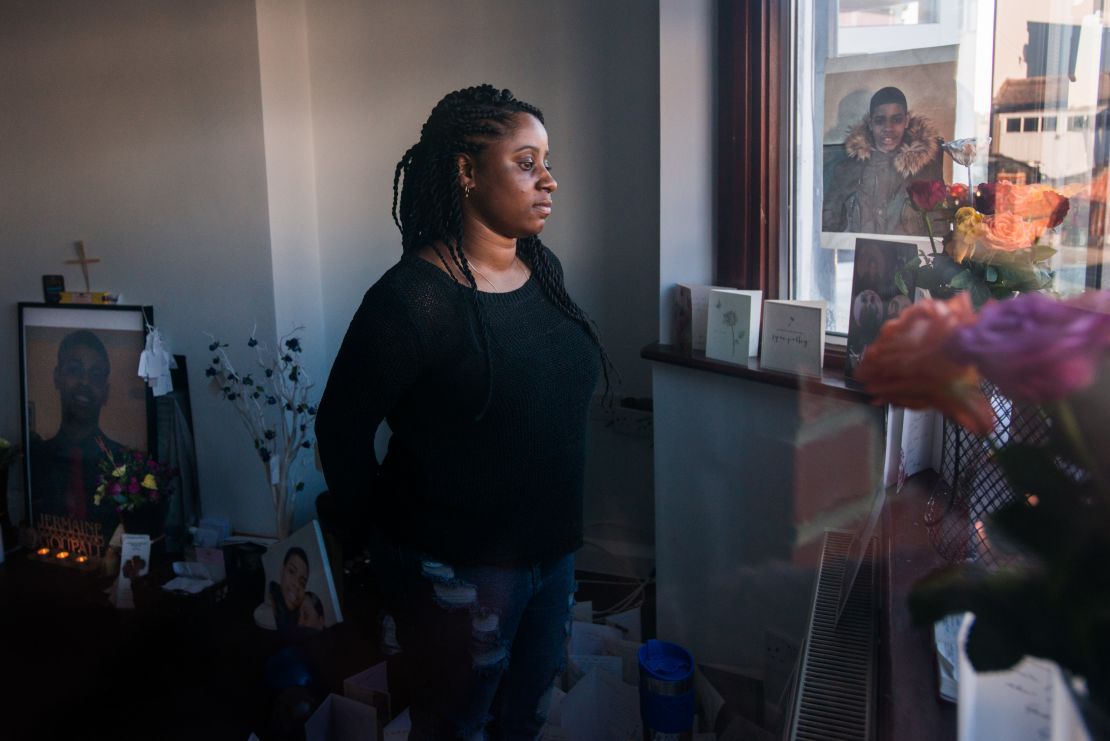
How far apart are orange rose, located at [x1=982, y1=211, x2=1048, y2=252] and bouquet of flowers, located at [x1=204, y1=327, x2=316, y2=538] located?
87.4 inches

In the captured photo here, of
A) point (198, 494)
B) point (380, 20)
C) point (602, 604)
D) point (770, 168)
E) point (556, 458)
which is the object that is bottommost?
point (602, 604)

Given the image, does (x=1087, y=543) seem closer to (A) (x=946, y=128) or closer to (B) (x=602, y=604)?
(A) (x=946, y=128)

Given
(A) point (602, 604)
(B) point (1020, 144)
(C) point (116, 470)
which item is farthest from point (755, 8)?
(C) point (116, 470)

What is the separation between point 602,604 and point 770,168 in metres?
1.42

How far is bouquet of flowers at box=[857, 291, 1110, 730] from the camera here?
0.44m

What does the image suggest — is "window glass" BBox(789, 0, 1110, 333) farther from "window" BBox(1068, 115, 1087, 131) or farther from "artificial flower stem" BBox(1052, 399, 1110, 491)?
"artificial flower stem" BBox(1052, 399, 1110, 491)

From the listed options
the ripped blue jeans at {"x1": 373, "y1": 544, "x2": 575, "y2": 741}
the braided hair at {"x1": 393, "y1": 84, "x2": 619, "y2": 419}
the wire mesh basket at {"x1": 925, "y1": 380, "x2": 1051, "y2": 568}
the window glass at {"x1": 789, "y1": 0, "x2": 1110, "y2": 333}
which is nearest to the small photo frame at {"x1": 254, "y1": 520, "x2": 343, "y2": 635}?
the ripped blue jeans at {"x1": 373, "y1": 544, "x2": 575, "y2": 741}

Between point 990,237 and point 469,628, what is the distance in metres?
0.98

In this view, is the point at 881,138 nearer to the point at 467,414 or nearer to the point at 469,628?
the point at 467,414

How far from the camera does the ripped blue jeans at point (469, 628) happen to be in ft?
4.70

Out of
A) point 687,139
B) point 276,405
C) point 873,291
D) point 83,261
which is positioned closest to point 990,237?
point 873,291

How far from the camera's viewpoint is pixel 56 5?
10.3 ft

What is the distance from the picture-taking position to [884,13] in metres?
1.84

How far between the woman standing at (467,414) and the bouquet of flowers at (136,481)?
1784 millimetres
